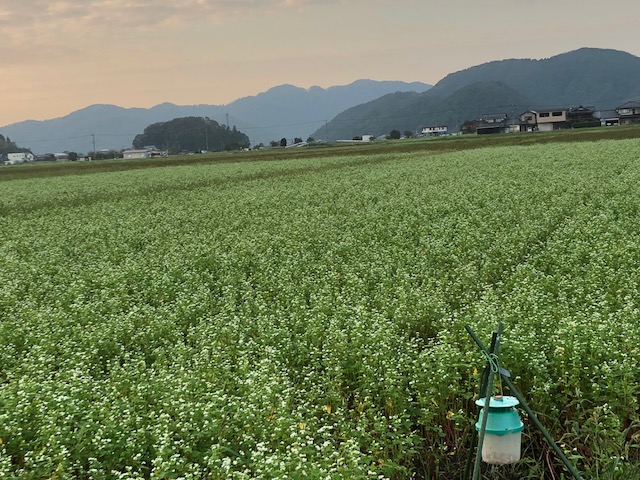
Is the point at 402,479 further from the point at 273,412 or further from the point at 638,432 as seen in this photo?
the point at 638,432

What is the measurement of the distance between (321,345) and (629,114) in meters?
173

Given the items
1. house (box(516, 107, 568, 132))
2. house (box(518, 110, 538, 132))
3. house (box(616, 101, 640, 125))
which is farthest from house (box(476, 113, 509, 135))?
house (box(616, 101, 640, 125))

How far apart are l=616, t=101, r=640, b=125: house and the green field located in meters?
152

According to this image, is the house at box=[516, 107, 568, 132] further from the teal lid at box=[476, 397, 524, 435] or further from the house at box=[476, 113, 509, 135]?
the teal lid at box=[476, 397, 524, 435]

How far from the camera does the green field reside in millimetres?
6738

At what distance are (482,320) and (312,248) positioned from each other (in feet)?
33.0

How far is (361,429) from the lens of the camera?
6.56m

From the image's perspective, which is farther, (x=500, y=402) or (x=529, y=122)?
(x=529, y=122)

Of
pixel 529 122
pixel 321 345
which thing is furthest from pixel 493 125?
pixel 321 345

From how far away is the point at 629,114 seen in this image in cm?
15612

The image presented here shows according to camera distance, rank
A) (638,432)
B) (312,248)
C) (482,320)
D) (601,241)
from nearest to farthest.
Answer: (638,432) → (482,320) → (601,241) → (312,248)

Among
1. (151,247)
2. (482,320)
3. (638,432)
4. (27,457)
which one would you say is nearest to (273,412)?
(27,457)

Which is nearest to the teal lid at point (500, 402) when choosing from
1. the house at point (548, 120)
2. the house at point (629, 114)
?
the house at point (548, 120)

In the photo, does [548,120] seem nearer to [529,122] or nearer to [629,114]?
[529,122]
